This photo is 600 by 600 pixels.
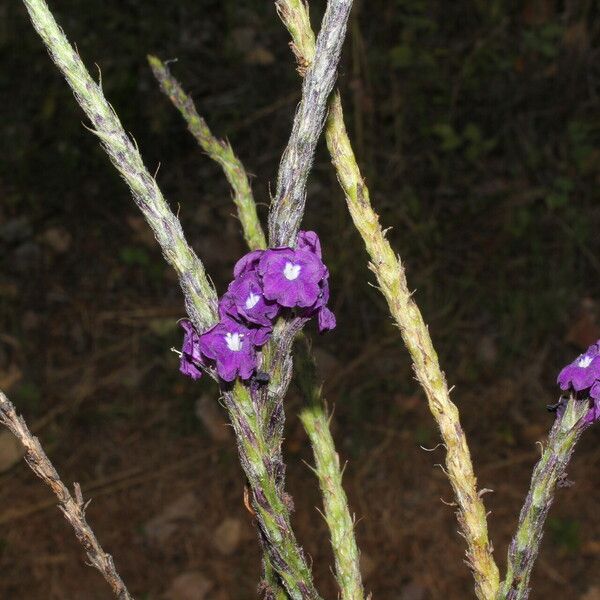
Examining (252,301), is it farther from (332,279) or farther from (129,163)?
(332,279)

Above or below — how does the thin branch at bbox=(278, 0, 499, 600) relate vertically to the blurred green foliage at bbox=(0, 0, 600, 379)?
below

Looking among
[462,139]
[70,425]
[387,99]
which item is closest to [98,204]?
[70,425]

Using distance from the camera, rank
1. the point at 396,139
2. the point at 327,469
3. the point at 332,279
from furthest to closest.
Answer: the point at 396,139, the point at 332,279, the point at 327,469

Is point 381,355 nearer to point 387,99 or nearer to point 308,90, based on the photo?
point 387,99

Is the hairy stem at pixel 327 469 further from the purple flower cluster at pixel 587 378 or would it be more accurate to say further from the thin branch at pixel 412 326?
the purple flower cluster at pixel 587 378

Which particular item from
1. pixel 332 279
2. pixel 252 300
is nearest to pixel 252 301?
pixel 252 300

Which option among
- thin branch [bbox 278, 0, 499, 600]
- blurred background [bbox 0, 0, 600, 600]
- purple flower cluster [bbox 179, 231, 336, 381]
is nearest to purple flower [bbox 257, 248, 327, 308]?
purple flower cluster [bbox 179, 231, 336, 381]

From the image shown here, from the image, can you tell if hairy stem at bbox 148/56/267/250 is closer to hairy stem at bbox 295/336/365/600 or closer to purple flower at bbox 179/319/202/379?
hairy stem at bbox 295/336/365/600
